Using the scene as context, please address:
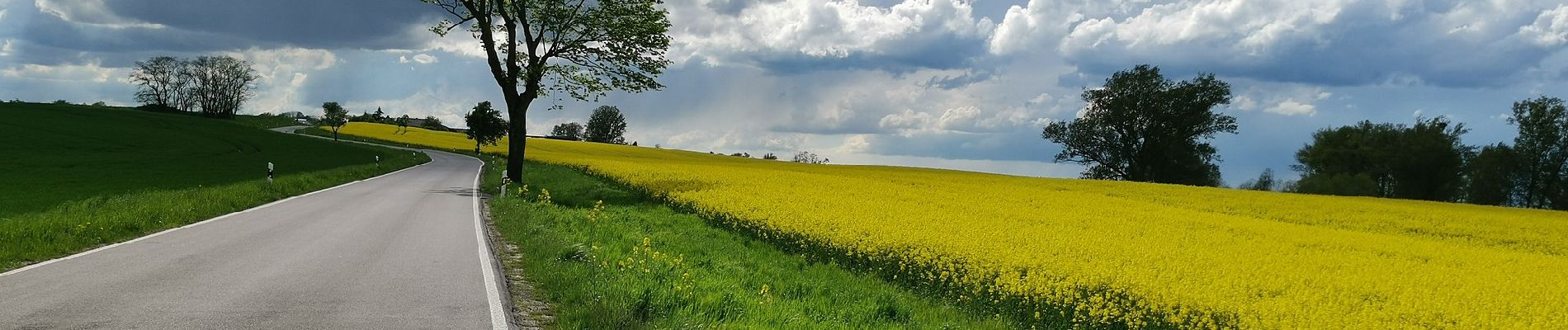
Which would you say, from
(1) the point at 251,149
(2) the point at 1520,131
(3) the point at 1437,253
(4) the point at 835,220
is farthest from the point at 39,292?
(2) the point at 1520,131

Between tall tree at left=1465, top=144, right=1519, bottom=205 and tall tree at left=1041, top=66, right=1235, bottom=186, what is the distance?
15.6 meters

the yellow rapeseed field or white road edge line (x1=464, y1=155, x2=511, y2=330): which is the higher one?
the yellow rapeseed field

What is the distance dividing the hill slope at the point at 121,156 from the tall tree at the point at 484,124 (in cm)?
1317

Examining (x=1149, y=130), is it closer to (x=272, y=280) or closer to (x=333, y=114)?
(x=272, y=280)

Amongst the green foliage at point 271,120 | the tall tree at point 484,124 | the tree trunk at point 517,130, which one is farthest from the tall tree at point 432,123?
the tree trunk at point 517,130

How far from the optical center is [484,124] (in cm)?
7581

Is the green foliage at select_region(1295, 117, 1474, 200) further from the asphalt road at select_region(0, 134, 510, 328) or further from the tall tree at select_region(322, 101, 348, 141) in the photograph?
the tall tree at select_region(322, 101, 348, 141)

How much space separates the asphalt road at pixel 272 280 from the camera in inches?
256

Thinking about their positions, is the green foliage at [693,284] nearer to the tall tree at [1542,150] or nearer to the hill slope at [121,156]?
the hill slope at [121,156]

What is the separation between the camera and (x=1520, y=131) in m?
52.3

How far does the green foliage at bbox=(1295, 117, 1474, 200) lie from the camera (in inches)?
2283

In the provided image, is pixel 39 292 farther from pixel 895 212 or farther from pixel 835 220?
pixel 895 212

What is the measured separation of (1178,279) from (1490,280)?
4.71m

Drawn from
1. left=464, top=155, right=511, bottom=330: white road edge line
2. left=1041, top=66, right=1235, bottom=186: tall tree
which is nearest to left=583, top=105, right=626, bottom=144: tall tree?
left=1041, top=66, right=1235, bottom=186: tall tree
